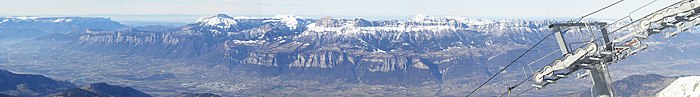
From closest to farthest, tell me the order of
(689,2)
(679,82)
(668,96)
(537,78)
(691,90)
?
(689,2), (537,78), (691,90), (668,96), (679,82)

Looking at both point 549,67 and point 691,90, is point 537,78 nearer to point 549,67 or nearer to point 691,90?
point 549,67

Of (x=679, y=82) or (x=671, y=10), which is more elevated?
(x=671, y=10)

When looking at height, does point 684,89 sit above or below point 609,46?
below

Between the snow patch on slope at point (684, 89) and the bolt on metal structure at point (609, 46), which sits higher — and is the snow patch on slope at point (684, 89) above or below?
below

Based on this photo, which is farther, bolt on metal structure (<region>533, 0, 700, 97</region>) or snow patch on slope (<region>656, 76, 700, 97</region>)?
snow patch on slope (<region>656, 76, 700, 97</region>)

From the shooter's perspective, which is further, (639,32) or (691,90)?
(691,90)

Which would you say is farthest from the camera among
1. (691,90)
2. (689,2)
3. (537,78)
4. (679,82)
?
(679,82)

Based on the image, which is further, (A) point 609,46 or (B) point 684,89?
(B) point 684,89

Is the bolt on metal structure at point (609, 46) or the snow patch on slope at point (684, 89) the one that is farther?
the snow patch on slope at point (684, 89)

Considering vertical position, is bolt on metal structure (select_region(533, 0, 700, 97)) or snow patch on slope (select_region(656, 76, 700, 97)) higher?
bolt on metal structure (select_region(533, 0, 700, 97))

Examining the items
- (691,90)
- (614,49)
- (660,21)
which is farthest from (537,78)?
(691,90)

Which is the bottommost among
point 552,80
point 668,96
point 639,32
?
point 668,96
